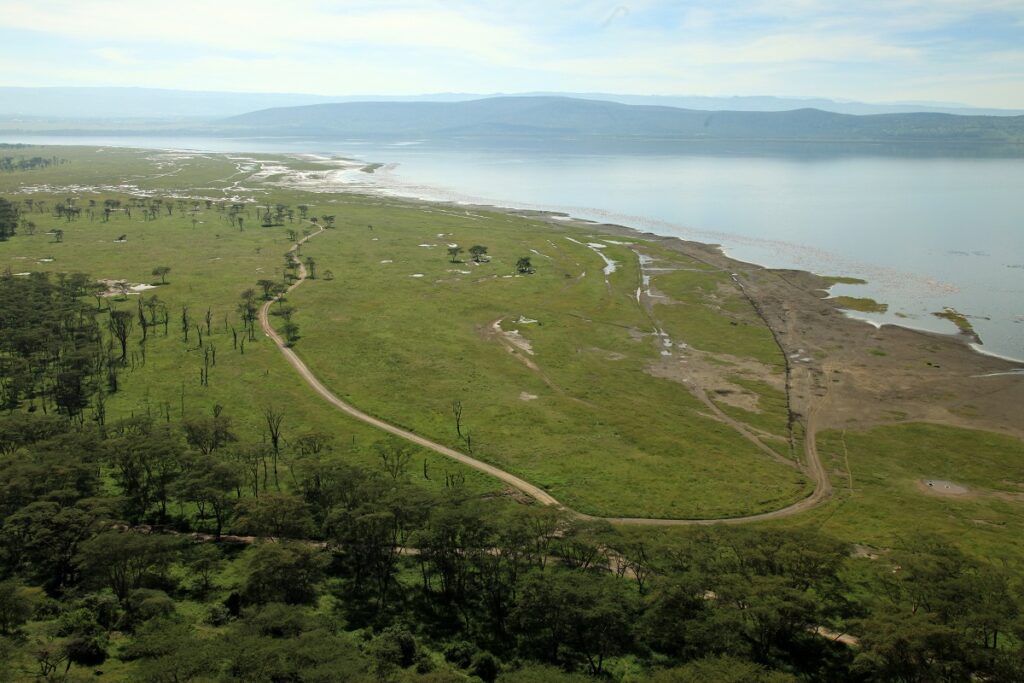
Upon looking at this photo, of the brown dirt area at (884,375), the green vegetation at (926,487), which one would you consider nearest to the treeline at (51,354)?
the brown dirt area at (884,375)

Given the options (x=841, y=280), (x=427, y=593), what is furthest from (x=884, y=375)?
(x=427, y=593)

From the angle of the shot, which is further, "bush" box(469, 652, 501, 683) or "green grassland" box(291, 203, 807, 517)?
"green grassland" box(291, 203, 807, 517)

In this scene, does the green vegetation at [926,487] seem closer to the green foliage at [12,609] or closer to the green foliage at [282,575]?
the green foliage at [282,575]

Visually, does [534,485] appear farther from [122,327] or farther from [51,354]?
[51,354]

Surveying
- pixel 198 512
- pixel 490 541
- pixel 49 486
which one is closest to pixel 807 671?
pixel 490 541

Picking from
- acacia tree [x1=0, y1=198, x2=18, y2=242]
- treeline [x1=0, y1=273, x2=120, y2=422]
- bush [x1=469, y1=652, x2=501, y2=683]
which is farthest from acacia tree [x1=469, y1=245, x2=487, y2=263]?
bush [x1=469, y1=652, x2=501, y2=683]

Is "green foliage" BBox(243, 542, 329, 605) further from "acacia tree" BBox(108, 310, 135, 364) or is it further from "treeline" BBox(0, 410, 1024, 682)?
"acacia tree" BBox(108, 310, 135, 364)

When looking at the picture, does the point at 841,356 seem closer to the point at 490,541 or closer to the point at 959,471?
the point at 959,471
